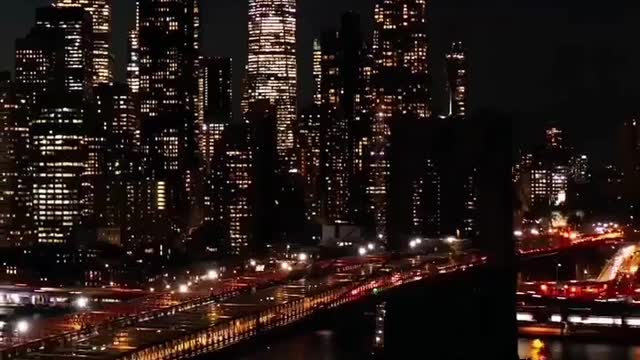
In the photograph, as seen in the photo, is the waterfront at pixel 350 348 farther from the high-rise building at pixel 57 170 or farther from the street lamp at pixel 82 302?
the high-rise building at pixel 57 170

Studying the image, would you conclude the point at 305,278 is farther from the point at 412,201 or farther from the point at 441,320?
the point at 412,201

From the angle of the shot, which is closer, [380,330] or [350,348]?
[380,330]

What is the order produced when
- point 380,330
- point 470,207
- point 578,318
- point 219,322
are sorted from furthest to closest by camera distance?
point 470,207, point 578,318, point 380,330, point 219,322

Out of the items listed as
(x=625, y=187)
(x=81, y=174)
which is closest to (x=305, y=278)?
(x=81, y=174)

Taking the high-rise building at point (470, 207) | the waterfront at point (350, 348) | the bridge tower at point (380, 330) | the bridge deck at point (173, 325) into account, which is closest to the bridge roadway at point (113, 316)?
the bridge deck at point (173, 325)

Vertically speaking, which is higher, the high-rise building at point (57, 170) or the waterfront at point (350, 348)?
the high-rise building at point (57, 170)

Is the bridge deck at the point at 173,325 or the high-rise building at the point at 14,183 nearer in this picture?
the bridge deck at the point at 173,325

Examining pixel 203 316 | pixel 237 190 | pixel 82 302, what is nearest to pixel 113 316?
pixel 203 316

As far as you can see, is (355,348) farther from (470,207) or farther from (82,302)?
(470,207)
